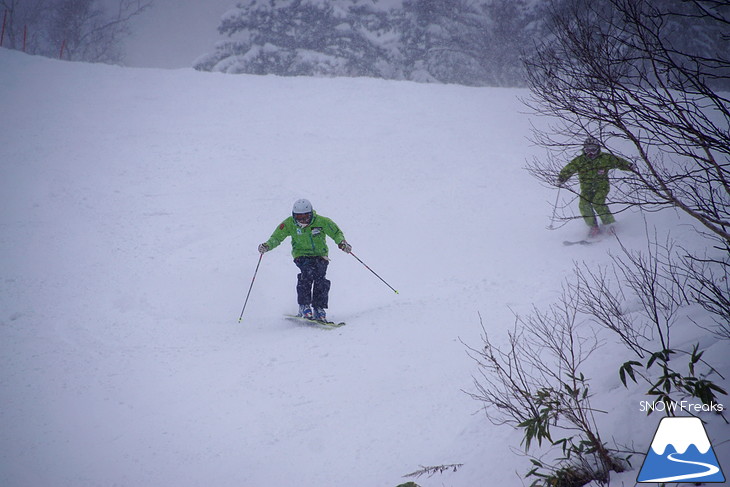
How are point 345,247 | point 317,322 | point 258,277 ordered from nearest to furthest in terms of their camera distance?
point 317,322 < point 345,247 < point 258,277

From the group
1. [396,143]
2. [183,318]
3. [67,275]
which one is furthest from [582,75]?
[396,143]

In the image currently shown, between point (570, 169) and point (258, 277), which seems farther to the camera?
point (258, 277)

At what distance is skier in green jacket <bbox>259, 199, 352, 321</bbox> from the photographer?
639 cm

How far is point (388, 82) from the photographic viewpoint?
16.7 meters

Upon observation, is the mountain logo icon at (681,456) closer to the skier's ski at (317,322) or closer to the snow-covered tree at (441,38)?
the skier's ski at (317,322)

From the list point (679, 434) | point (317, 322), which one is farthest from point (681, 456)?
point (317, 322)

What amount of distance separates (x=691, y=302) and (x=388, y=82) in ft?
48.5

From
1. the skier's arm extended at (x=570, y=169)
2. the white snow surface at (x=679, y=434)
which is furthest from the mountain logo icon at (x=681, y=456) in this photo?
the skier's arm extended at (x=570, y=169)

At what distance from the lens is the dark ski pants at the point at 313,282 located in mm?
6434

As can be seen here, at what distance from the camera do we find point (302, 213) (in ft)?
20.8

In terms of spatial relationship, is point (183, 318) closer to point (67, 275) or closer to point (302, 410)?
point (67, 275)

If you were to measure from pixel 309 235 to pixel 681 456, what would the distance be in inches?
206

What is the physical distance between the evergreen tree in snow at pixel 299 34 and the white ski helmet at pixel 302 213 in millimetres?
22915

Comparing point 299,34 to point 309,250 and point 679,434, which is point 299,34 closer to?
point 309,250
